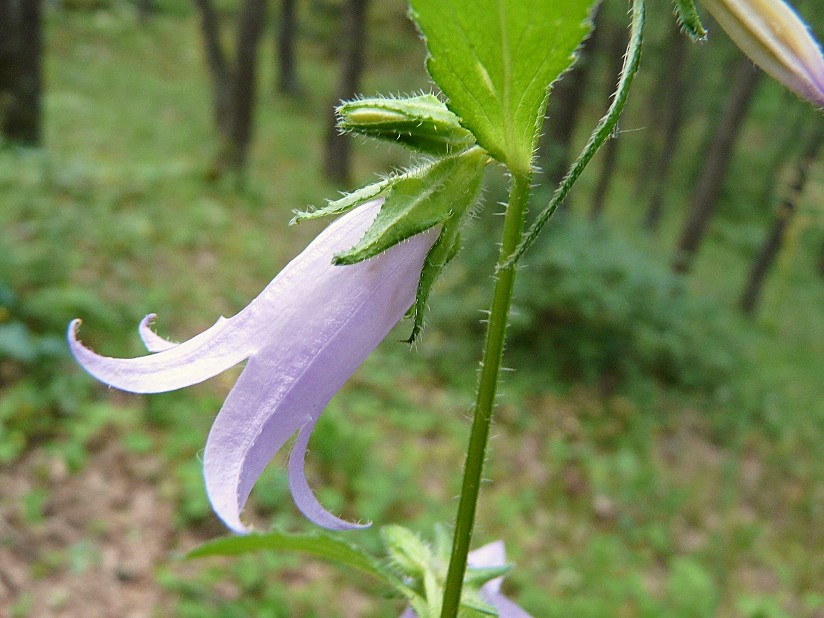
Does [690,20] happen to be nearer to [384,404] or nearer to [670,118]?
[384,404]

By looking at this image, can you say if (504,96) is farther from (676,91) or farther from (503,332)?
(676,91)

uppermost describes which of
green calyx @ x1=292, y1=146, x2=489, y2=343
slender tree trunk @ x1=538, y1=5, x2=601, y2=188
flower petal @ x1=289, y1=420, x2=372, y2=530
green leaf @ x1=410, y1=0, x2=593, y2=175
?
green leaf @ x1=410, y1=0, x2=593, y2=175

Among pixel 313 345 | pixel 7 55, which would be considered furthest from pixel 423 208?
pixel 7 55

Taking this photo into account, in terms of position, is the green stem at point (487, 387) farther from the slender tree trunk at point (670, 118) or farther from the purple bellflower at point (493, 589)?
the slender tree trunk at point (670, 118)

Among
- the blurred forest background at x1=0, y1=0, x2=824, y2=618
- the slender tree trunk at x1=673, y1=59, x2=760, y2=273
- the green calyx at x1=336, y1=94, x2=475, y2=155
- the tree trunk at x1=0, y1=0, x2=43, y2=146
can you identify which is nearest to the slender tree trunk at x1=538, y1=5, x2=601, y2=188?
the blurred forest background at x1=0, y1=0, x2=824, y2=618

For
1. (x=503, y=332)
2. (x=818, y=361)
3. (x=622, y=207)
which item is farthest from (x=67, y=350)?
(x=622, y=207)

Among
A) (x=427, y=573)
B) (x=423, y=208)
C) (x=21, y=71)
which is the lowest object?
(x=21, y=71)

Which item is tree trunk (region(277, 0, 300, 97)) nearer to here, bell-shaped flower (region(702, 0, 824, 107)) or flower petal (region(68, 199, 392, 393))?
flower petal (region(68, 199, 392, 393))

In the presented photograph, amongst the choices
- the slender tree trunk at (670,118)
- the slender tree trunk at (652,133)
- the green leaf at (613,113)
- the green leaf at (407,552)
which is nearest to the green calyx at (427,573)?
the green leaf at (407,552)
